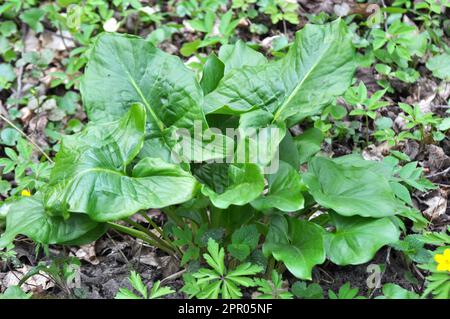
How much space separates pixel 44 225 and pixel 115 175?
0.37 metres

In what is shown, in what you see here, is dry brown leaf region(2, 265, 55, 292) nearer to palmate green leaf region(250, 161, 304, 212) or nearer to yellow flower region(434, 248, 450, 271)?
palmate green leaf region(250, 161, 304, 212)

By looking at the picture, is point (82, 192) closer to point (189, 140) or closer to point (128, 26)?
point (189, 140)

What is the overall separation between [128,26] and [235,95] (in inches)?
79.5

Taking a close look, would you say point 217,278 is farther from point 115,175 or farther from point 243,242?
point 115,175

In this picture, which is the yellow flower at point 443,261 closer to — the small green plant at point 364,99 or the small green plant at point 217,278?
the small green plant at point 217,278

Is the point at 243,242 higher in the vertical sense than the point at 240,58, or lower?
lower

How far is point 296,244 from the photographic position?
92.9 inches

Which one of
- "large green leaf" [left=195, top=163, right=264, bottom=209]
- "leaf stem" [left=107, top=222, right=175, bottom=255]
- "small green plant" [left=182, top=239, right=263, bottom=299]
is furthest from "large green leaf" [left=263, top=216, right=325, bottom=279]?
"leaf stem" [left=107, top=222, right=175, bottom=255]

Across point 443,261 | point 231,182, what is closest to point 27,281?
point 231,182

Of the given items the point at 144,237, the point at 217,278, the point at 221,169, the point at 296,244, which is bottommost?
the point at 144,237

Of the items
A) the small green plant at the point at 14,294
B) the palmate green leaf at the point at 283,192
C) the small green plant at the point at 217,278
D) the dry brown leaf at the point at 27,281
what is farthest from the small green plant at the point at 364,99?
the small green plant at the point at 14,294

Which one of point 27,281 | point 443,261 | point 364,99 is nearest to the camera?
point 443,261

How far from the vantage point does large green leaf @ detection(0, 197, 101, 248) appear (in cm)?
229

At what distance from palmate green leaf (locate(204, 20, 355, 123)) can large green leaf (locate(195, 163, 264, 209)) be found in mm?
282
